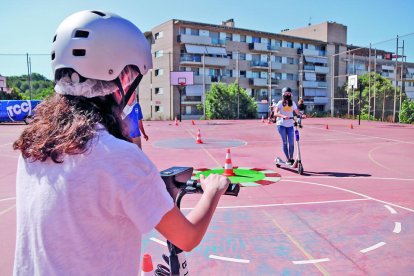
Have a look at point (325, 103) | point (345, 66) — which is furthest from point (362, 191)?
point (345, 66)

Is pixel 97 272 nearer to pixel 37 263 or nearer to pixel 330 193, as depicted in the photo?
pixel 37 263

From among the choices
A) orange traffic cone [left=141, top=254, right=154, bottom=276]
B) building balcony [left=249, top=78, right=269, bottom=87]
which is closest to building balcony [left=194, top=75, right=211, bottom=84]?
building balcony [left=249, top=78, right=269, bottom=87]

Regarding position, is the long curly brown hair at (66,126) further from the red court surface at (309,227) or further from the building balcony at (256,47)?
the building balcony at (256,47)

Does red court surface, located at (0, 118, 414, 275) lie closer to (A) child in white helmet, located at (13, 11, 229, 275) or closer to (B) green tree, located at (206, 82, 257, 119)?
(A) child in white helmet, located at (13, 11, 229, 275)

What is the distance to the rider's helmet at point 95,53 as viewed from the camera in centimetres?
136

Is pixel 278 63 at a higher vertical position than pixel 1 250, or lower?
higher

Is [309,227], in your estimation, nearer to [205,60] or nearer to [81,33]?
[81,33]

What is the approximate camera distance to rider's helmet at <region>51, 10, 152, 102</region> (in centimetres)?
136

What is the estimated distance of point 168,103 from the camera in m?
48.2

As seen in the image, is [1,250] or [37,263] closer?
[37,263]

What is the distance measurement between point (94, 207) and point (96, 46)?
68 cm

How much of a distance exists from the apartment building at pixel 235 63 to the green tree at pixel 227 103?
209cm

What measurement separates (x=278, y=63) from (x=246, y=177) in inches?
2040

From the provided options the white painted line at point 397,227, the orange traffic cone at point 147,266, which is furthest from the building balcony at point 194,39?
the orange traffic cone at point 147,266
